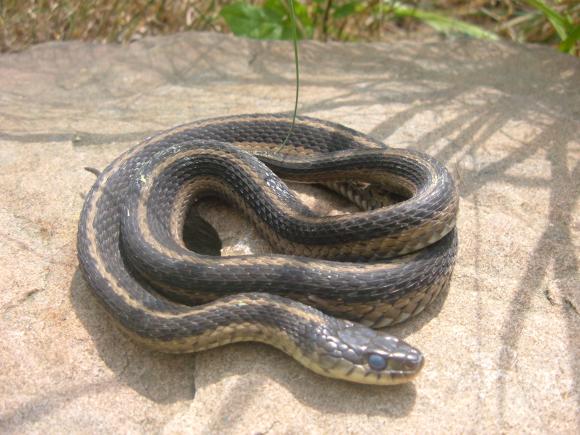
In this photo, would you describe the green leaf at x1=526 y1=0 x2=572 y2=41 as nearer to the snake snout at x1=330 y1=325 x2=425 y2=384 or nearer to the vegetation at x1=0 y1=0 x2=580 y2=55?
the vegetation at x1=0 y1=0 x2=580 y2=55

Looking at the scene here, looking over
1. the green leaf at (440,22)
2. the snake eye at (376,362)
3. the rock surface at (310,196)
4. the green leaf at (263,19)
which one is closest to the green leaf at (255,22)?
the green leaf at (263,19)

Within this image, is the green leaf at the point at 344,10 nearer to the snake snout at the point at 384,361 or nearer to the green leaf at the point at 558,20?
the green leaf at the point at 558,20

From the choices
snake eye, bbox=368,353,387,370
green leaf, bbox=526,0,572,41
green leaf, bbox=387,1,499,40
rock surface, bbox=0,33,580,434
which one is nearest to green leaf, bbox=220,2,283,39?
rock surface, bbox=0,33,580,434

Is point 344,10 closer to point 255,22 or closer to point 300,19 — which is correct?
point 300,19

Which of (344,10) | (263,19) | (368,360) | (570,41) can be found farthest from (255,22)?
(368,360)

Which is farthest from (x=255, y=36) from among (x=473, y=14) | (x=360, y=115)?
(x=473, y=14)

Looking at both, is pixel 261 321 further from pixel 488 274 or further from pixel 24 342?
pixel 488 274
